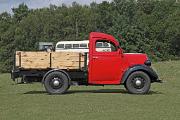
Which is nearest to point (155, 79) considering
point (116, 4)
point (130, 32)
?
point (130, 32)

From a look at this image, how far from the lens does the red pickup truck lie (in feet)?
63.2

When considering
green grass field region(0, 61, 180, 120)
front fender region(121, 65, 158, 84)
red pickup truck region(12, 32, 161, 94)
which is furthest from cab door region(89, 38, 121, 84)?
green grass field region(0, 61, 180, 120)

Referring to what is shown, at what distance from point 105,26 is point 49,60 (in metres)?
87.0

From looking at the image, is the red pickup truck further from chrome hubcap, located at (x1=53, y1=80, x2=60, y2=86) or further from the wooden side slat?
the wooden side slat

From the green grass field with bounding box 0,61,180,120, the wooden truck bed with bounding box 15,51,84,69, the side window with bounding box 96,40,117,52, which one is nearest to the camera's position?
the green grass field with bounding box 0,61,180,120

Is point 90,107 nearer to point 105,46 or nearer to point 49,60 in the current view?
point 49,60

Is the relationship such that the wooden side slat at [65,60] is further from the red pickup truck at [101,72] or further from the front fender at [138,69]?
the front fender at [138,69]

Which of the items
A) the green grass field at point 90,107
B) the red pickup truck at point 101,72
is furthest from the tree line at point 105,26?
the green grass field at point 90,107

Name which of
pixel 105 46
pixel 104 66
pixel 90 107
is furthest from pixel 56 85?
pixel 90 107

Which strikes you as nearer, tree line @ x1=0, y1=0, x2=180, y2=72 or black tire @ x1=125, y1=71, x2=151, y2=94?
black tire @ x1=125, y1=71, x2=151, y2=94

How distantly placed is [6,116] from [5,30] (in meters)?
109

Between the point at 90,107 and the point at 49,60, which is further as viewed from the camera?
the point at 49,60

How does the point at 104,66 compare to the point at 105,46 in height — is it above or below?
below

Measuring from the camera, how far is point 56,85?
19375 millimetres
